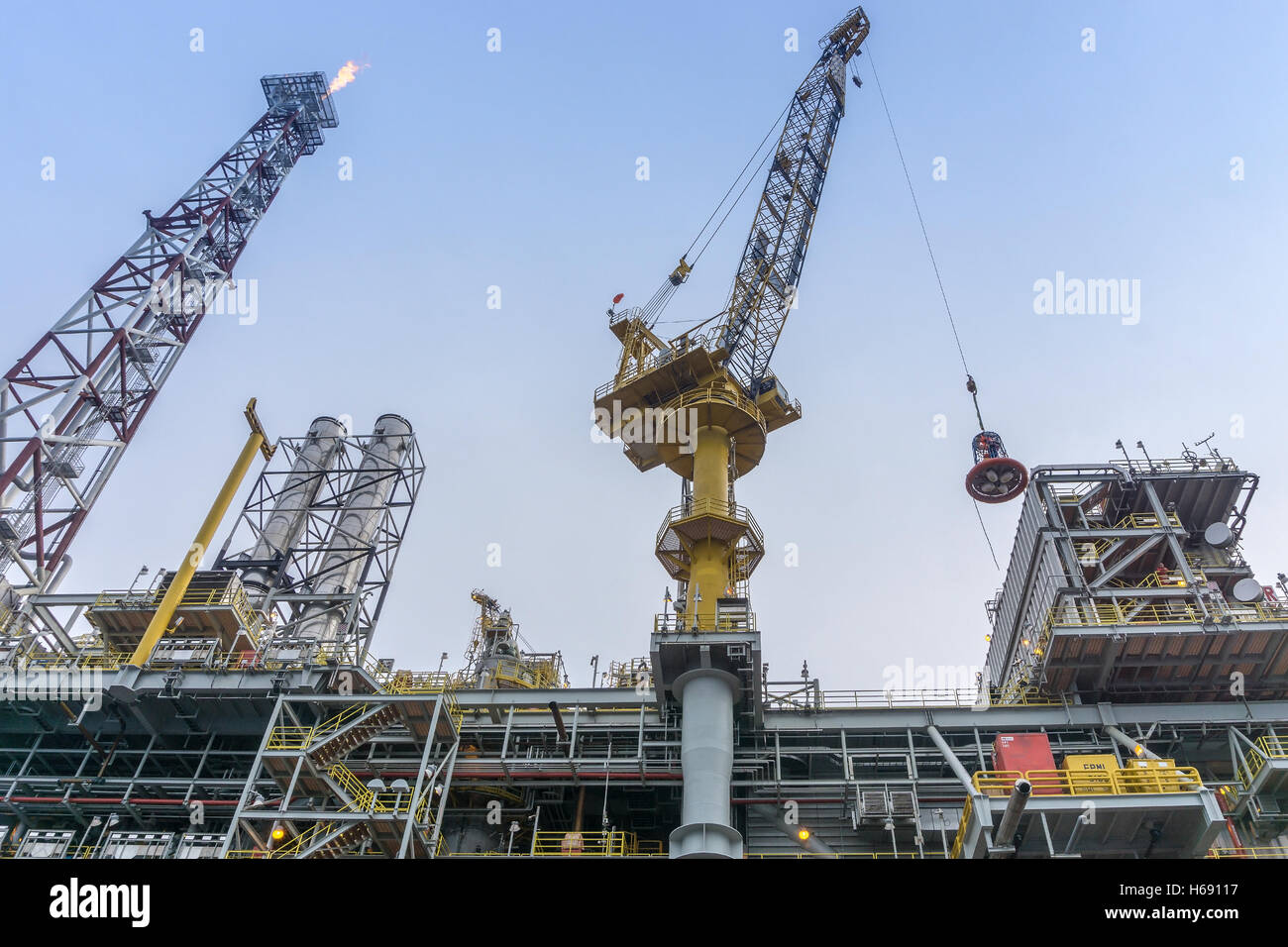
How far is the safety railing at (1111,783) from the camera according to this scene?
25.4 m

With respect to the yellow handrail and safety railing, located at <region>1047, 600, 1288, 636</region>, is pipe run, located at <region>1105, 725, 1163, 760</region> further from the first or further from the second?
safety railing, located at <region>1047, 600, 1288, 636</region>

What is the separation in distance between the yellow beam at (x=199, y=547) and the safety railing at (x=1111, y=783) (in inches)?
1128

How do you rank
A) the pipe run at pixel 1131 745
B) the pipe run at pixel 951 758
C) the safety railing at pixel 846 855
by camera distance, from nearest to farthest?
1. the pipe run at pixel 951 758
2. the safety railing at pixel 846 855
3. the pipe run at pixel 1131 745

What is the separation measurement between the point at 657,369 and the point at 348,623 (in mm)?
18821

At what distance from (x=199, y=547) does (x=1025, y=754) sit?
30555 mm

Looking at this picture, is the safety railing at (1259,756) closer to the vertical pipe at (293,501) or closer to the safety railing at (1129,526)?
the safety railing at (1129,526)

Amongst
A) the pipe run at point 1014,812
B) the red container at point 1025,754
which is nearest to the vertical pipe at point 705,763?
the pipe run at point 1014,812

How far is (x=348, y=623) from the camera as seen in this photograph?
45.2 m

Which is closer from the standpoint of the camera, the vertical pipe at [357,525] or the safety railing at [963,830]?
the safety railing at [963,830]

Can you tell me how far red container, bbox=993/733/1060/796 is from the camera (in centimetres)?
2745
